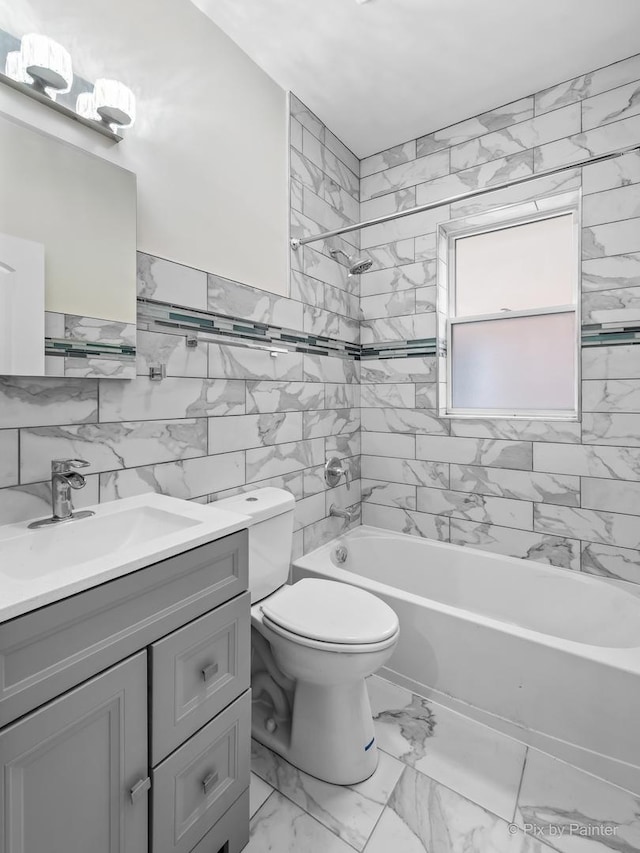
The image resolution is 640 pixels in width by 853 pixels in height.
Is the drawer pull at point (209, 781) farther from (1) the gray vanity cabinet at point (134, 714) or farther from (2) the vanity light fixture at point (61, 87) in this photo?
(2) the vanity light fixture at point (61, 87)

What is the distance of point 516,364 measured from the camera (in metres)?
2.47

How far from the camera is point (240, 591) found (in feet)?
4.04

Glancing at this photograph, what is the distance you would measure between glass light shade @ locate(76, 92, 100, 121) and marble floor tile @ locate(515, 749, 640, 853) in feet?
8.36

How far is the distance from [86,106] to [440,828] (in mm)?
2457

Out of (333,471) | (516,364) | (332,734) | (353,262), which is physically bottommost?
(332,734)

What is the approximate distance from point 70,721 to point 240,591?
484 millimetres

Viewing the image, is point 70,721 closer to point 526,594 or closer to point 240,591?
point 240,591

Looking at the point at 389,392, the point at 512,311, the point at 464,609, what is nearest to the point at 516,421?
the point at 512,311

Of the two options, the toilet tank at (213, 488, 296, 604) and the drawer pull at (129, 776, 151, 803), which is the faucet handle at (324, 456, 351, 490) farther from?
the drawer pull at (129, 776, 151, 803)

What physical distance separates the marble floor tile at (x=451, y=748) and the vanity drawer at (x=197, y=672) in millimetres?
812

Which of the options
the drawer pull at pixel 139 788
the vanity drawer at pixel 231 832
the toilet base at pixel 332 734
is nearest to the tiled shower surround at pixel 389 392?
the drawer pull at pixel 139 788

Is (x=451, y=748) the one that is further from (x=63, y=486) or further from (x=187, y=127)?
(x=187, y=127)

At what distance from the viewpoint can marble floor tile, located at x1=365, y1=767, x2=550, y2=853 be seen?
126 cm

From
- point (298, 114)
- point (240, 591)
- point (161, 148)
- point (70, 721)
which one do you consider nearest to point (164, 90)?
point (161, 148)
